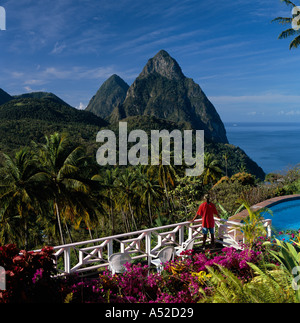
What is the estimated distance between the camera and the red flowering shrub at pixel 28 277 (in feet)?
12.1

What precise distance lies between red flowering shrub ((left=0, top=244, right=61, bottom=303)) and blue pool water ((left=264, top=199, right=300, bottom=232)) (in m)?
10.5

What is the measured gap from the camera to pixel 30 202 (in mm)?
17156

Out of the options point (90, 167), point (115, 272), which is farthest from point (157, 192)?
point (115, 272)

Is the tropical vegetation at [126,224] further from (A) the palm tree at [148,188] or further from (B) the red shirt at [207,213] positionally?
(B) the red shirt at [207,213]

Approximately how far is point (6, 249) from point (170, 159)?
2738 cm

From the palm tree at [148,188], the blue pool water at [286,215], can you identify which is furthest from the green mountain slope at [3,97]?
the blue pool water at [286,215]

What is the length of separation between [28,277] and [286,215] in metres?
11.9

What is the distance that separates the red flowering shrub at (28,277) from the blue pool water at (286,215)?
1054 cm
